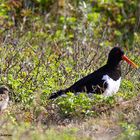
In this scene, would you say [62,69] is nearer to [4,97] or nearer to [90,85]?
[90,85]

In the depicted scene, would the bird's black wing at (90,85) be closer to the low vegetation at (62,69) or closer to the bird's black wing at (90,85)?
the bird's black wing at (90,85)

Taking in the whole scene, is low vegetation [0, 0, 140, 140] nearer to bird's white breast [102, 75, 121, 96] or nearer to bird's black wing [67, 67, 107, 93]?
bird's white breast [102, 75, 121, 96]

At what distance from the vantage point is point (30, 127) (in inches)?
332

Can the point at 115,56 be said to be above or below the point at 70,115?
above

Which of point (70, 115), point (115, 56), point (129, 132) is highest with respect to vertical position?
point (115, 56)

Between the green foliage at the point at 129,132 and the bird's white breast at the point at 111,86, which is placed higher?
the green foliage at the point at 129,132

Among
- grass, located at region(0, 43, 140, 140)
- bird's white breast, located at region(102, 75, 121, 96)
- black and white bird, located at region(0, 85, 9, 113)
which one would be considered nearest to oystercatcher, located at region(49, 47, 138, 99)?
bird's white breast, located at region(102, 75, 121, 96)

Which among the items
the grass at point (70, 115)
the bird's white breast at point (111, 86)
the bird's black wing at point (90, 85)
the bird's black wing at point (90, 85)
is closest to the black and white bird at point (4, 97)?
the grass at point (70, 115)

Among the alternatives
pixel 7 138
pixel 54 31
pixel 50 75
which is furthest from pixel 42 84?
pixel 54 31

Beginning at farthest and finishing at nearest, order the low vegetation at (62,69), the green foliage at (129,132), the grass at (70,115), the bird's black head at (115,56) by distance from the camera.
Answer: the bird's black head at (115,56) < the low vegetation at (62,69) < the grass at (70,115) < the green foliage at (129,132)

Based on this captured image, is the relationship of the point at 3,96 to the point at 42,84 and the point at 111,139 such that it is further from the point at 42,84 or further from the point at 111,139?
the point at 111,139

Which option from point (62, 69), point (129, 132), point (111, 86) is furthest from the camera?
point (62, 69)

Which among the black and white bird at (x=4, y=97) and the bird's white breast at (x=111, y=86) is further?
the bird's white breast at (x=111, y=86)

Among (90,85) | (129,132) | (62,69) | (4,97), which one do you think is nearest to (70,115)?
(4,97)
